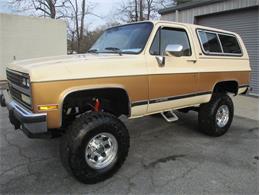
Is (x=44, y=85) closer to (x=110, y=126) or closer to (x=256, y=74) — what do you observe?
(x=110, y=126)

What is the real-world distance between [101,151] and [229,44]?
3.74m

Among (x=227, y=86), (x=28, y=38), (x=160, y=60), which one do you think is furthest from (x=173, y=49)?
(x=28, y=38)

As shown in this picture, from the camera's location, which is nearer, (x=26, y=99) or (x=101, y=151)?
(x=26, y=99)

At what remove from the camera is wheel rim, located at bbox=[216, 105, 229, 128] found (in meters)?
5.73

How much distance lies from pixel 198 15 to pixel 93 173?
10.2 meters

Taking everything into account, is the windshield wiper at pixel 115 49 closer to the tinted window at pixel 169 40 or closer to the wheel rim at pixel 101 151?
the tinted window at pixel 169 40

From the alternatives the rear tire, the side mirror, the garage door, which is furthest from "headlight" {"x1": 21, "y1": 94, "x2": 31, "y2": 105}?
the garage door

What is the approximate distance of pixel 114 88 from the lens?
3.80m

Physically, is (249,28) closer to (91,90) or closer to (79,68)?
(91,90)

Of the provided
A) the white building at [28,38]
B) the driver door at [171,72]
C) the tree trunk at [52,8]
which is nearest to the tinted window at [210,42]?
the driver door at [171,72]

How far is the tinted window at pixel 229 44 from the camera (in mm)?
5781

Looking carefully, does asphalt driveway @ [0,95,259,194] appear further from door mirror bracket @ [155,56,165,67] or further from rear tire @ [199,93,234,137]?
door mirror bracket @ [155,56,165,67]

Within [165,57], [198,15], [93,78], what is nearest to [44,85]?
[93,78]

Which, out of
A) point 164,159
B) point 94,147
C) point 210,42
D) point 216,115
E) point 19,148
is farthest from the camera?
point 216,115
